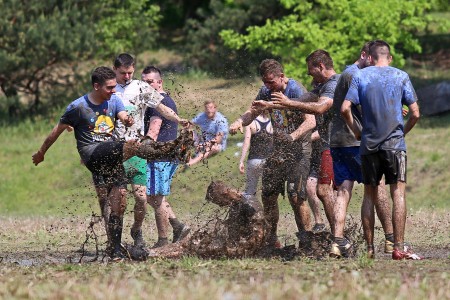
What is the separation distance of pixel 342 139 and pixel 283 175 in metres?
1.12

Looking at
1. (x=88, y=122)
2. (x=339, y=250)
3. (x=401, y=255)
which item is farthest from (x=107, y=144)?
(x=401, y=255)

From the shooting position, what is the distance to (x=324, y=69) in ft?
38.7

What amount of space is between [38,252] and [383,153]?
4504 mm

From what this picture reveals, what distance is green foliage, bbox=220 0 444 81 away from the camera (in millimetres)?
31719

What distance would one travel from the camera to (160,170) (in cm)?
1278

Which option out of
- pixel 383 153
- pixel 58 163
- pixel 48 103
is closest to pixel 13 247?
pixel 383 153

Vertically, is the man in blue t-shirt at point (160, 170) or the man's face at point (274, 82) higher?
the man's face at point (274, 82)

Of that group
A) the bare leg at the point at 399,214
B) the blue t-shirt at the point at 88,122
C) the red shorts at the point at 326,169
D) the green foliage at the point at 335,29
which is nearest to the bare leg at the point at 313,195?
the red shorts at the point at 326,169

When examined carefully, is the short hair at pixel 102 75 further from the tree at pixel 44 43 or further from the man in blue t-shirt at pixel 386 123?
the tree at pixel 44 43

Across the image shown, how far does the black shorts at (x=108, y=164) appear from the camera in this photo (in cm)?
1115

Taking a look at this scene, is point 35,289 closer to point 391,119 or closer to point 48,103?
point 391,119

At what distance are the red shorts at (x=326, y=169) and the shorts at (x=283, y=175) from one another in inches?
7.8

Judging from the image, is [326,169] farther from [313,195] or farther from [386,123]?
[386,123]

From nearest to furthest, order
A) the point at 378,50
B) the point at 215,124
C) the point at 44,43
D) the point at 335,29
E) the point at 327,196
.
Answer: the point at 378,50
the point at 327,196
the point at 215,124
the point at 335,29
the point at 44,43
